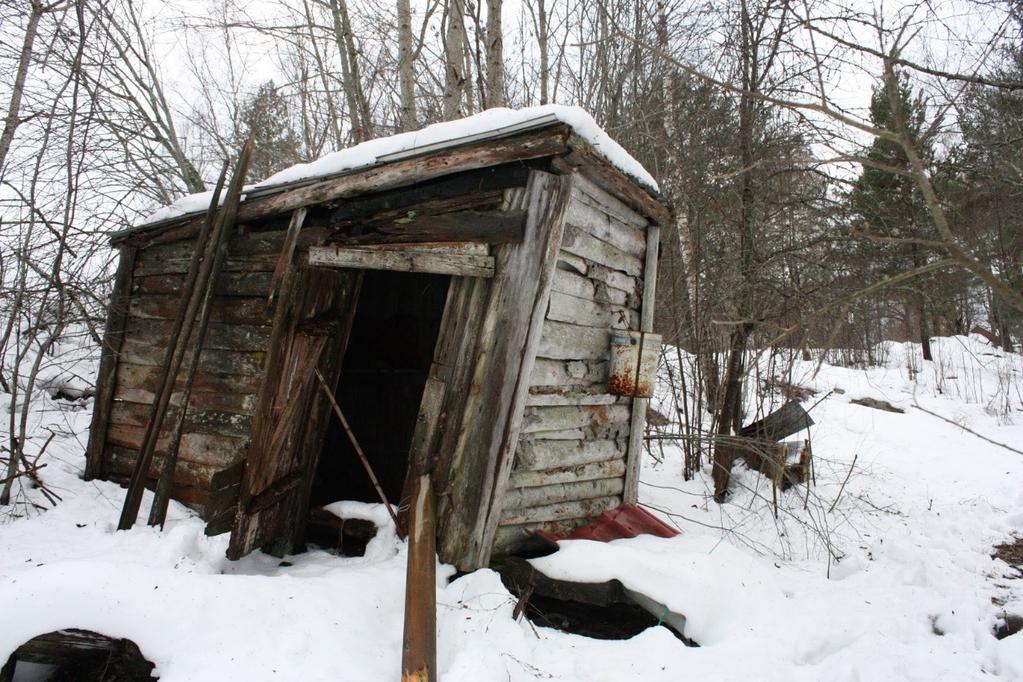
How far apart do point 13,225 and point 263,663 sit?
4173 mm

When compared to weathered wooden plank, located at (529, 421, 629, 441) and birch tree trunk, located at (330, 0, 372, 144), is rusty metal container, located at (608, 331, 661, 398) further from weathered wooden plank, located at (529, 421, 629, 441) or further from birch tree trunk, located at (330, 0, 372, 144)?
birch tree trunk, located at (330, 0, 372, 144)

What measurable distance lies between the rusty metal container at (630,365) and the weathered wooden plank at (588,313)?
0.51 feet

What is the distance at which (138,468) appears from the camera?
3525mm

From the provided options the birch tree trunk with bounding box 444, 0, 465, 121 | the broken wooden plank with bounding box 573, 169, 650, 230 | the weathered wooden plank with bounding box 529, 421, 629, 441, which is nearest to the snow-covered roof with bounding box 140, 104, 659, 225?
the broken wooden plank with bounding box 573, 169, 650, 230

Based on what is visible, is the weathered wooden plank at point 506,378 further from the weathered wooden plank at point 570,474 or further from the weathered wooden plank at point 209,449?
the weathered wooden plank at point 209,449

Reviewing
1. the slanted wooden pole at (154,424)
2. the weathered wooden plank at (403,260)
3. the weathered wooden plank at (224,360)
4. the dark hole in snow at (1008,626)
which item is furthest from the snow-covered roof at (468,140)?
the dark hole in snow at (1008,626)

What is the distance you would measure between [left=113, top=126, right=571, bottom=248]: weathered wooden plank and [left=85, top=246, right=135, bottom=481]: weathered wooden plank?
63.3 inches

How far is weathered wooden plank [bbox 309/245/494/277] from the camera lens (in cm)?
321

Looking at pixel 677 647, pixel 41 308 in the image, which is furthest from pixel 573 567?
pixel 41 308

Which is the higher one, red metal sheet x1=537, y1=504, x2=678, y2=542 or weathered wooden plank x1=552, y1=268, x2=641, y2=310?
weathered wooden plank x1=552, y1=268, x2=641, y2=310

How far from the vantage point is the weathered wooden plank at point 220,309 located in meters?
4.01

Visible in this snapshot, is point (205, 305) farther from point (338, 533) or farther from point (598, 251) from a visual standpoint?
point (598, 251)

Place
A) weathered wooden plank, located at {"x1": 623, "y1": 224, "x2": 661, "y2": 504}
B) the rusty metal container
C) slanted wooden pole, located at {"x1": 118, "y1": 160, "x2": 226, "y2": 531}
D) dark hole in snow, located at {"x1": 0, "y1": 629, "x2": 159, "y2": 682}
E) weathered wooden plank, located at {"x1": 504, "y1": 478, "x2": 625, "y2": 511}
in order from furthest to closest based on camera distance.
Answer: weathered wooden plank, located at {"x1": 623, "y1": 224, "x2": 661, "y2": 504} → the rusty metal container → slanted wooden pole, located at {"x1": 118, "y1": 160, "x2": 226, "y2": 531} → weathered wooden plank, located at {"x1": 504, "y1": 478, "x2": 625, "y2": 511} → dark hole in snow, located at {"x1": 0, "y1": 629, "x2": 159, "y2": 682}

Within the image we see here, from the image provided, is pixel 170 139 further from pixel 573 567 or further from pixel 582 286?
pixel 573 567
